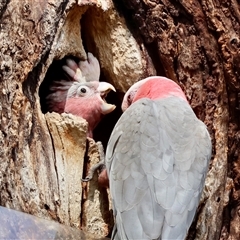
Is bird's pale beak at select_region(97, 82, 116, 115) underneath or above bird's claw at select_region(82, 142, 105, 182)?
above

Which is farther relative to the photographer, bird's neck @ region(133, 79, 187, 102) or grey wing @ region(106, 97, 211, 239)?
bird's neck @ region(133, 79, 187, 102)

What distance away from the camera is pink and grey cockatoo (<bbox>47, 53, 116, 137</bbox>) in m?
2.73

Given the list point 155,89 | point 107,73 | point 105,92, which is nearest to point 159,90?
point 155,89

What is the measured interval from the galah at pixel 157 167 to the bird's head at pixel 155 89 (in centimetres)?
1

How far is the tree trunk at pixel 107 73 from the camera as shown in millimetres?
2229

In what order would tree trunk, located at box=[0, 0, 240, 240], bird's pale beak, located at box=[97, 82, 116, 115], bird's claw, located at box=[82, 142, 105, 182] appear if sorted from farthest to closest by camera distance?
bird's pale beak, located at box=[97, 82, 116, 115] < bird's claw, located at box=[82, 142, 105, 182] < tree trunk, located at box=[0, 0, 240, 240]

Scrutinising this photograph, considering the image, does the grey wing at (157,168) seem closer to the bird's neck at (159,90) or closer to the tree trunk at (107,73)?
the bird's neck at (159,90)

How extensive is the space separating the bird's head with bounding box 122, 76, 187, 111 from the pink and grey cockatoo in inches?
7.7

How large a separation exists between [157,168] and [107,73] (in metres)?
0.87


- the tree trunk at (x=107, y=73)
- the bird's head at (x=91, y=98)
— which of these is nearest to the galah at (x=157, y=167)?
the tree trunk at (x=107, y=73)

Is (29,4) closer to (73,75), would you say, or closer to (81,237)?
(73,75)

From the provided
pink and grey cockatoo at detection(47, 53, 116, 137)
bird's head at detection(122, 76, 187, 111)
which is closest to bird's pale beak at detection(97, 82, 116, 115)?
pink and grey cockatoo at detection(47, 53, 116, 137)

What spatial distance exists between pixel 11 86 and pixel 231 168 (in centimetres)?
96

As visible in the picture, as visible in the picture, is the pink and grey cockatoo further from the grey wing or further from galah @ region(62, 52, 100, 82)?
the grey wing
